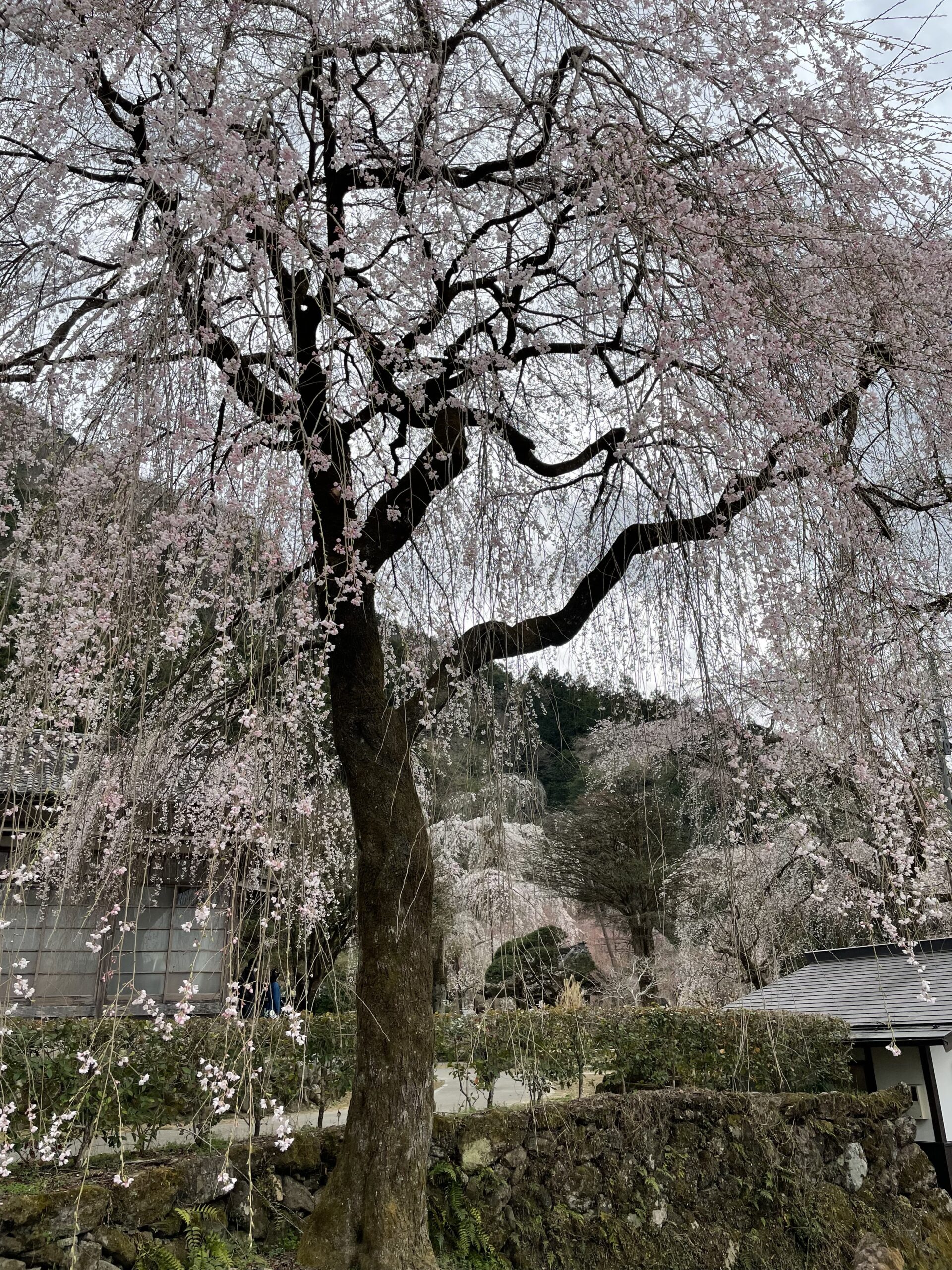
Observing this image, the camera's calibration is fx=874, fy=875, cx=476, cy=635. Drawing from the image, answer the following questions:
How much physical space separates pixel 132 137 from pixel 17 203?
48cm

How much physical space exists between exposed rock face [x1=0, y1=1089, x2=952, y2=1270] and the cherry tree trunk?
1.86 ft

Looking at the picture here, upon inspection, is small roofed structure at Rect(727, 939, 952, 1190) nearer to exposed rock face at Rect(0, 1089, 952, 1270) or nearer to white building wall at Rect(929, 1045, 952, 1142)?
white building wall at Rect(929, 1045, 952, 1142)

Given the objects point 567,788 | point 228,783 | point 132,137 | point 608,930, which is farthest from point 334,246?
point 608,930

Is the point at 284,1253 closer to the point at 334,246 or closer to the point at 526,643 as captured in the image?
the point at 526,643

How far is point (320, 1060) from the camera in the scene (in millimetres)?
5184

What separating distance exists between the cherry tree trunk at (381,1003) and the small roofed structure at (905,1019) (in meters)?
2.15

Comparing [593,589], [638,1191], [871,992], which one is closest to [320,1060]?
[638,1191]

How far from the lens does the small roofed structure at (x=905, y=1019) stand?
17.6 feet

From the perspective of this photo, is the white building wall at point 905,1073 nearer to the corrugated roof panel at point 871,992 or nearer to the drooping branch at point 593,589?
the corrugated roof panel at point 871,992

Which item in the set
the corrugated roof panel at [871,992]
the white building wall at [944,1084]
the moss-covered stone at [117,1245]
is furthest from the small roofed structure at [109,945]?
the white building wall at [944,1084]

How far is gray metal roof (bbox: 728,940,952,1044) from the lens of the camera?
537 cm

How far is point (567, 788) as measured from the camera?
44.1 feet

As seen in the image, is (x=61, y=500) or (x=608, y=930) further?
(x=608, y=930)

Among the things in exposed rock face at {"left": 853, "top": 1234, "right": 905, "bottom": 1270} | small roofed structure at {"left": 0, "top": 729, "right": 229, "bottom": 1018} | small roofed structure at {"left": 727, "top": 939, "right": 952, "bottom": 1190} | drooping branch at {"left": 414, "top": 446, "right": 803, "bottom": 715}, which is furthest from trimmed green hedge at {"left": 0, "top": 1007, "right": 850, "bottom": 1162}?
small roofed structure at {"left": 0, "top": 729, "right": 229, "bottom": 1018}
